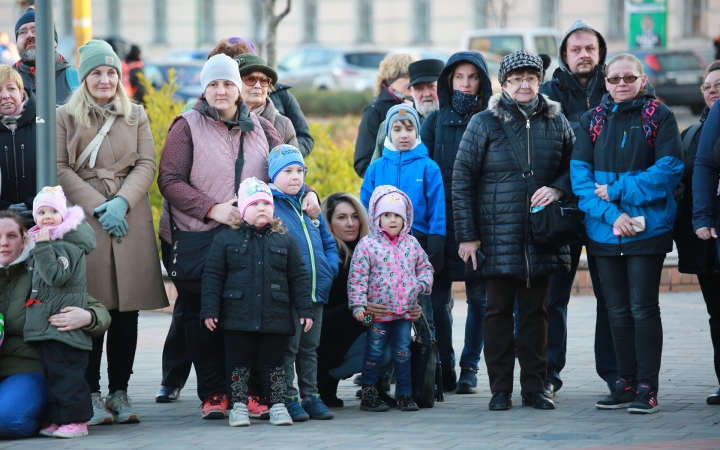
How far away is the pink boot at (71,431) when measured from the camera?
20.3 feet

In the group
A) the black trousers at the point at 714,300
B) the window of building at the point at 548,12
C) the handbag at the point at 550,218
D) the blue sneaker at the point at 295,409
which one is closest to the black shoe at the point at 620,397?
the black trousers at the point at 714,300

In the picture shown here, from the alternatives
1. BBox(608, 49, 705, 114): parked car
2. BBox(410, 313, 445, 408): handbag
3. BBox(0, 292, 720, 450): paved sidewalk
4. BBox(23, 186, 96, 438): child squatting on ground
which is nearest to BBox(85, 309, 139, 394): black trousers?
BBox(0, 292, 720, 450): paved sidewalk

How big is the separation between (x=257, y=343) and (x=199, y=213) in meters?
0.81

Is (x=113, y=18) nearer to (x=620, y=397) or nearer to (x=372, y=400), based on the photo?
(x=372, y=400)

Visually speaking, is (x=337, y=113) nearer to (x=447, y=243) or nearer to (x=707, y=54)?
(x=707, y=54)

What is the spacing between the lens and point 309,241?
683cm

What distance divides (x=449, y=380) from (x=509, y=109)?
1.91 metres

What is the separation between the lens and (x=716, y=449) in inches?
223

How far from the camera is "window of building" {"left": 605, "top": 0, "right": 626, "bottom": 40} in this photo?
36125mm

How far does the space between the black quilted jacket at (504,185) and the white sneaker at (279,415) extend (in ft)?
4.78

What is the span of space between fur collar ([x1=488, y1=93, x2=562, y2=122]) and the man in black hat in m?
1.03

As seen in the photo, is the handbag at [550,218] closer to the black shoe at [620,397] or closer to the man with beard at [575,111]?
the man with beard at [575,111]

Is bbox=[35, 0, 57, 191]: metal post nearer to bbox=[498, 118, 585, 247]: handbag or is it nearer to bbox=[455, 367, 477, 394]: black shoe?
bbox=[498, 118, 585, 247]: handbag

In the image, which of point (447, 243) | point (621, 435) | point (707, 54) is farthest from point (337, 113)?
point (621, 435)
